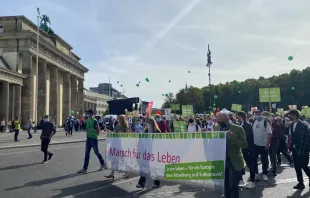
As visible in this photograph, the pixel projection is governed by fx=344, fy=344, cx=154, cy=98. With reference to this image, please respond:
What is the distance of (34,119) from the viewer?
4819cm

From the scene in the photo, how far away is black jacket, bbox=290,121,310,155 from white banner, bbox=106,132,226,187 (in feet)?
9.60

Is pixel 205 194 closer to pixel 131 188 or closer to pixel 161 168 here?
pixel 161 168

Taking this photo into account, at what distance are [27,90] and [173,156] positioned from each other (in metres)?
A: 43.9

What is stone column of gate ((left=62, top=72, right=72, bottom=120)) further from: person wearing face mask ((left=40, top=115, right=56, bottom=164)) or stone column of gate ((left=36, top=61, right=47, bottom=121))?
person wearing face mask ((left=40, top=115, right=56, bottom=164))

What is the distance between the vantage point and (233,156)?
604 cm

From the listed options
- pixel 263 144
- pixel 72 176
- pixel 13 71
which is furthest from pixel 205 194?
pixel 13 71

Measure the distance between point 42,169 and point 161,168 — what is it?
17.9 ft

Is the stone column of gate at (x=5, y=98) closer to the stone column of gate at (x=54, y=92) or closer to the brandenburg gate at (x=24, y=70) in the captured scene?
the brandenburg gate at (x=24, y=70)

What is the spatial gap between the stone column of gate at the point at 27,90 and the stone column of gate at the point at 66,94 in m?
18.3

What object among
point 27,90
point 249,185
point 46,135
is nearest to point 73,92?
point 27,90

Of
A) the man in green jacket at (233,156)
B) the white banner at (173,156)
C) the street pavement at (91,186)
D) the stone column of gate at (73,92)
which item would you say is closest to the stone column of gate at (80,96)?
the stone column of gate at (73,92)

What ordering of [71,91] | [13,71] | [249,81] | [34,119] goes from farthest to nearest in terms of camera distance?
[249,81] < [71,91] < [34,119] < [13,71]

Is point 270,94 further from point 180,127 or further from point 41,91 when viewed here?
point 41,91

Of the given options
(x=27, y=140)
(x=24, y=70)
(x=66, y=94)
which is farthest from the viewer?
(x=66, y=94)
